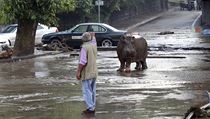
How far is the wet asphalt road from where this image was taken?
1075 centimetres

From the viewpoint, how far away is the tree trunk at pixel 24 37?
24734mm

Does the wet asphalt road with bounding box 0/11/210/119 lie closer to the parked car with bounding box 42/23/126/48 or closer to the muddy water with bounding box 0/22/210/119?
the muddy water with bounding box 0/22/210/119

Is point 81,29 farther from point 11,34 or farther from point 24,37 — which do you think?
point 24,37

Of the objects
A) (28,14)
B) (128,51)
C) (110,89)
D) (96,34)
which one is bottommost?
(110,89)

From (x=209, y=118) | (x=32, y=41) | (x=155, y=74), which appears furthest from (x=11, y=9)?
(x=209, y=118)

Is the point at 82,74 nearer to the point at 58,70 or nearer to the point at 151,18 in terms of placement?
the point at 58,70

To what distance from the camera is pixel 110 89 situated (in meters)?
13.8

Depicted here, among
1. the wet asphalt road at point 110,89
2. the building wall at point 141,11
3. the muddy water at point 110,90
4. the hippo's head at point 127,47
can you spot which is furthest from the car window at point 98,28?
the building wall at point 141,11

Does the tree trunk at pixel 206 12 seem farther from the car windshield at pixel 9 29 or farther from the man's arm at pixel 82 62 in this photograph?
the man's arm at pixel 82 62

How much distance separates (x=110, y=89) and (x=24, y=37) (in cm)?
1186

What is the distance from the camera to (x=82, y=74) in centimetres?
1062

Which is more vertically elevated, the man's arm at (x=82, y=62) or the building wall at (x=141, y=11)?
the building wall at (x=141, y=11)

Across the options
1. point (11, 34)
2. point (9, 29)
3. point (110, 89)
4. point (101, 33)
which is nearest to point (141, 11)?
point (9, 29)

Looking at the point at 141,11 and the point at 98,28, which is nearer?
the point at 98,28
